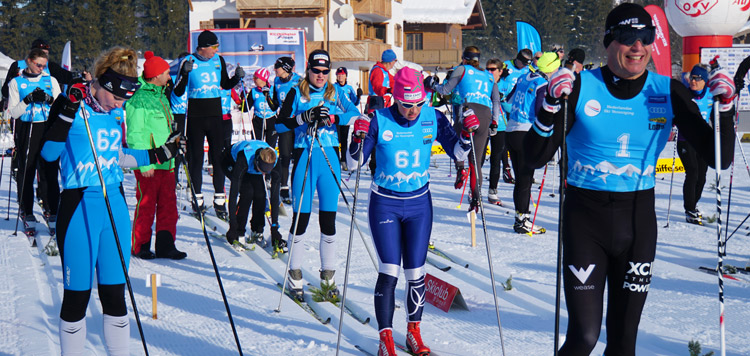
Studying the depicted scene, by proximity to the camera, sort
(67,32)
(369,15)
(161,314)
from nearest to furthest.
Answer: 1. (161,314)
2. (369,15)
3. (67,32)

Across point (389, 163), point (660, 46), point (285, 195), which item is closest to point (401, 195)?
point (389, 163)

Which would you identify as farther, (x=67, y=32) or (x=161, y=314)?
(x=67, y=32)

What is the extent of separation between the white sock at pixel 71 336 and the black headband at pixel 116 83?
4.12ft

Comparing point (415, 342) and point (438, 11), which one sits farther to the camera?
point (438, 11)

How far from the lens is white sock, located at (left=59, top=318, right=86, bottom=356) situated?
3.71 metres

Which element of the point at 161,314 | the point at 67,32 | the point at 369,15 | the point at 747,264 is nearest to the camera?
the point at 161,314

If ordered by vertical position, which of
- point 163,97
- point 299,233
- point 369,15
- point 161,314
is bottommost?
point 161,314

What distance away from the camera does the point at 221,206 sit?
9289mm

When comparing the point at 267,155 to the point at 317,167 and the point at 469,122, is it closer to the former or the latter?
the point at 317,167

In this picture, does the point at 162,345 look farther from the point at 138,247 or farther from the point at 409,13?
the point at 409,13

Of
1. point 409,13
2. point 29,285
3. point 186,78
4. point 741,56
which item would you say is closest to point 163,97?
point 186,78

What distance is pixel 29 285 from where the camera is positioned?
6301mm

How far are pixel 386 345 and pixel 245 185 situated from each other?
12.0ft

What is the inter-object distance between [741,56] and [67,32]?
61.2 metres
